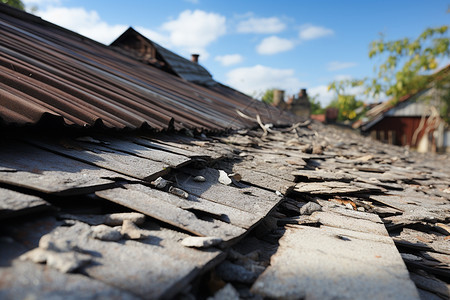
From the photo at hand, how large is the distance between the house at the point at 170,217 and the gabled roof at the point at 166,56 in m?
7.00

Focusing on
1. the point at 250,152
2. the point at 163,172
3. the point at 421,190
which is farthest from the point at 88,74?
the point at 421,190

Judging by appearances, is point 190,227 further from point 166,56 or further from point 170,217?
point 166,56

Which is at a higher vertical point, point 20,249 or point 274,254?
point 20,249

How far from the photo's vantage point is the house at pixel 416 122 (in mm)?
21062

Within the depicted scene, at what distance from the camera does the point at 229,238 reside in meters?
1.27

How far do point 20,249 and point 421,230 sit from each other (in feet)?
7.65

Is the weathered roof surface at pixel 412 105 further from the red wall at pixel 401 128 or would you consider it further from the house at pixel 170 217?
the house at pixel 170 217

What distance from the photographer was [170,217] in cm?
134

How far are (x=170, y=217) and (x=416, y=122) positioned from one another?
25.9 m

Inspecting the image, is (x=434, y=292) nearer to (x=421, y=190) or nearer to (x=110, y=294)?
(x=110, y=294)

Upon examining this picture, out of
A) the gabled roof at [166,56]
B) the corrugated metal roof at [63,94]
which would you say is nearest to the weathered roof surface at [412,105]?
the gabled roof at [166,56]

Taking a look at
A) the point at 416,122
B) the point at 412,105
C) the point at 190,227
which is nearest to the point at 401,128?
the point at 416,122

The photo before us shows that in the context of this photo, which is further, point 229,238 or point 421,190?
point 421,190

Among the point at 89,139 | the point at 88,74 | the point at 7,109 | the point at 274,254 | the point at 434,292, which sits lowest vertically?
the point at 434,292
